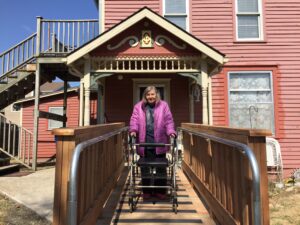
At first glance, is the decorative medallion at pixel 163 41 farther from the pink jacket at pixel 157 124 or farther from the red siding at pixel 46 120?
the red siding at pixel 46 120

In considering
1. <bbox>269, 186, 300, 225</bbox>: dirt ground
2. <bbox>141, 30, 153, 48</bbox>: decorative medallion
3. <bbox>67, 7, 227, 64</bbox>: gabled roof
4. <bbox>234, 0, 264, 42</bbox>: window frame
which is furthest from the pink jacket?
<bbox>234, 0, 264, 42</bbox>: window frame

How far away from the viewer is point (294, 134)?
10953 millimetres

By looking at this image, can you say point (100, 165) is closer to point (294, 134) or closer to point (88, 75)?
point (88, 75)

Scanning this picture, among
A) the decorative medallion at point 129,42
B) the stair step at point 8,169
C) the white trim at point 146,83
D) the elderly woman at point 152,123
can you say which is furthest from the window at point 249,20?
the stair step at point 8,169

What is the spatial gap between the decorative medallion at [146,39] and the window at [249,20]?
4284 mm

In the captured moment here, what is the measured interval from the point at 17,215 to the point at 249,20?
33.0 ft

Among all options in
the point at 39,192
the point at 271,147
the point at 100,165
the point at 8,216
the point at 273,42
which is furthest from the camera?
the point at 273,42

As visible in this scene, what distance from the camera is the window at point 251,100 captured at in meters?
10.9

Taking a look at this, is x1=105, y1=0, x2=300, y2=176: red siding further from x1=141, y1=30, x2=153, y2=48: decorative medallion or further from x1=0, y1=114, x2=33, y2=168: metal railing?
x1=0, y1=114, x2=33, y2=168: metal railing

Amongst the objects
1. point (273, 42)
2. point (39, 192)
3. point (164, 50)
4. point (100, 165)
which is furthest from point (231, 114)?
point (100, 165)

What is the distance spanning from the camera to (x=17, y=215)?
5.27 meters

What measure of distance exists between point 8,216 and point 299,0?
11874 millimetres

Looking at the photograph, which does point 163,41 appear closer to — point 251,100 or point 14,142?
point 251,100

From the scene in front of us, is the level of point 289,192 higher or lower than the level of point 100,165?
lower
